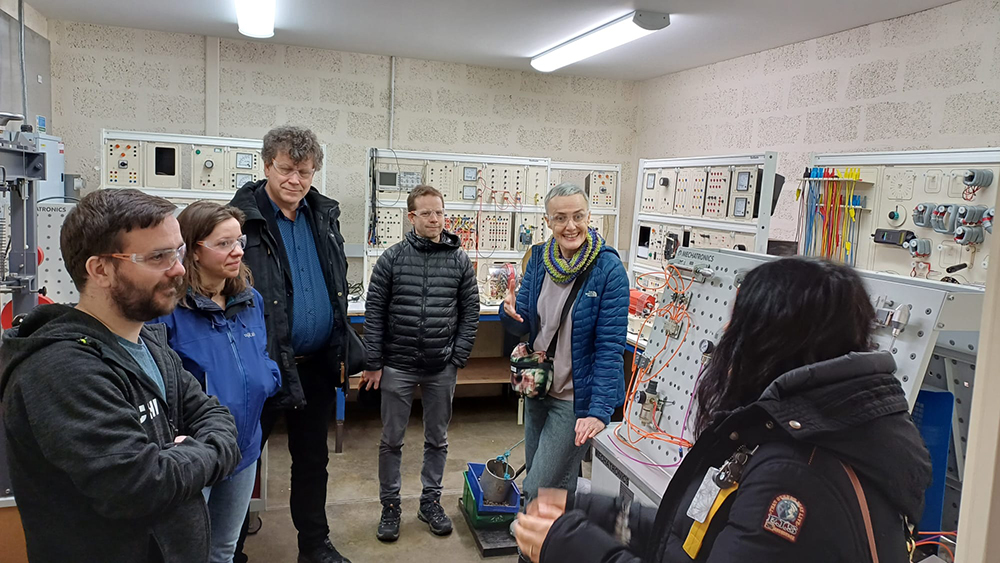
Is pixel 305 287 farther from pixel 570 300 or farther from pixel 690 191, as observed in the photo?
pixel 690 191

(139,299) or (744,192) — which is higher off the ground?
(744,192)

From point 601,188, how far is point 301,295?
3642 millimetres

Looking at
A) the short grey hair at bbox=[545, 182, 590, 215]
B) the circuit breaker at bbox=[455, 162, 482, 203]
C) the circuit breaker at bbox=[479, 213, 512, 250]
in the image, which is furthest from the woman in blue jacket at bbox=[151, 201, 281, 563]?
the circuit breaker at bbox=[479, 213, 512, 250]

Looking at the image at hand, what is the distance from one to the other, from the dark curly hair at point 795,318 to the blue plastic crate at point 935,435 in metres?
0.61

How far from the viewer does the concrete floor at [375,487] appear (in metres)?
2.95

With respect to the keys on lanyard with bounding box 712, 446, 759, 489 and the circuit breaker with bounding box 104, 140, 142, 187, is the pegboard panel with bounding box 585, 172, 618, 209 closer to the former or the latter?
the circuit breaker with bounding box 104, 140, 142, 187

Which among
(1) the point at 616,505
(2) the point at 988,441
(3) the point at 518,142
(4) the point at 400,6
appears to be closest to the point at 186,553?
(1) the point at 616,505

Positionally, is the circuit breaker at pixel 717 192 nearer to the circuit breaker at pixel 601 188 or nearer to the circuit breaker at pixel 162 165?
the circuit breaker at pixel 601 188

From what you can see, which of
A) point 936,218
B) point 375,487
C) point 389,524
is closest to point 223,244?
point 389,524

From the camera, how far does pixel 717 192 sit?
141 inches

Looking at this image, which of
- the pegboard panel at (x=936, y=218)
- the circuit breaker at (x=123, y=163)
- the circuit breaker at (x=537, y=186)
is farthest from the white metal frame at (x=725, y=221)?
the circuit breaker at (x=123, y=163)

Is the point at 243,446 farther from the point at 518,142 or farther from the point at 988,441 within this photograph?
the point at 518,142

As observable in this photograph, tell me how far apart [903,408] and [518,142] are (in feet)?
16.2

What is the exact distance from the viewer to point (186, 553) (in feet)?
4.42
